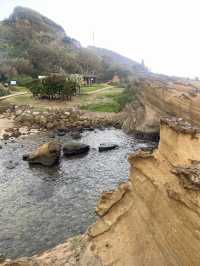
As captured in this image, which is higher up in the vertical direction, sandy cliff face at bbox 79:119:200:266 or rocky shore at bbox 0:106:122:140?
sandy cliff face at bbox 79:119:200:266

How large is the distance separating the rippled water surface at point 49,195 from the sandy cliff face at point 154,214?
8094 millimetres

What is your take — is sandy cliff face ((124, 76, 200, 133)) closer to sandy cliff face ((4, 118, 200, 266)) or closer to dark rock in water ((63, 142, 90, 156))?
dark rock in water ((63, 142, 90, 156))

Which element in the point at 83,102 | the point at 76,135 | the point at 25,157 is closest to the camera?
the point at 25,157

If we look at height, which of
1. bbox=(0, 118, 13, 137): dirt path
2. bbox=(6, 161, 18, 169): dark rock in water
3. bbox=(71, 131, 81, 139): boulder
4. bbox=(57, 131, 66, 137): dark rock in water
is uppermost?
bbox=(6, 161, 18, 169): dark rock in water

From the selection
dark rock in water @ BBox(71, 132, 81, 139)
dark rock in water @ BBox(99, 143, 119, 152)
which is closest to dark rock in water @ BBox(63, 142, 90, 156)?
dark rock in water @ BBox(99, 143, 119, 152)

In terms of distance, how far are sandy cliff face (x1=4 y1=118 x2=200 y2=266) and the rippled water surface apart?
8.09 meters

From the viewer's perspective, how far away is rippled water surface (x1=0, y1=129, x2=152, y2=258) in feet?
80.0

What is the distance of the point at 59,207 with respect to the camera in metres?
29.2

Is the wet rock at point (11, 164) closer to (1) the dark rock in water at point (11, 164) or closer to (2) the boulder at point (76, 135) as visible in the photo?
(1) the dark rock in water at point (11, 164)

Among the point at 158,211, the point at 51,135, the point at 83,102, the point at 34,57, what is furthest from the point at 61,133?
the point at 34,57

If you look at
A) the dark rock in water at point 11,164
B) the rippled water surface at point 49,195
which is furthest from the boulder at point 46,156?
the dark rock in water at point 11,164

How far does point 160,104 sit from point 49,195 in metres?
30.0

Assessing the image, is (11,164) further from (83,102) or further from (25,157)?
(83,102)

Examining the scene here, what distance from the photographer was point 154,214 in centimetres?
1335
